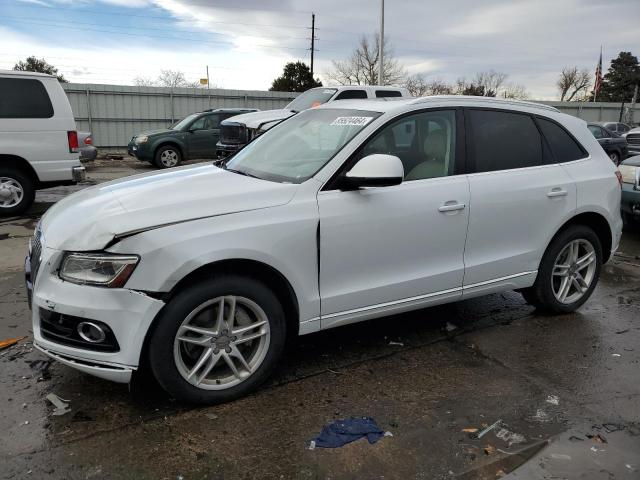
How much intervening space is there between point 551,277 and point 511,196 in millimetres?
899

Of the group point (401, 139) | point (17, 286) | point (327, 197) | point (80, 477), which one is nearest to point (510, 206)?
point (401, 139)

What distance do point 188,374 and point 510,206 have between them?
2511 millimetres

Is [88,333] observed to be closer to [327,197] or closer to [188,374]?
[188,374]

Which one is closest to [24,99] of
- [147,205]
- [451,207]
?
[147,205]

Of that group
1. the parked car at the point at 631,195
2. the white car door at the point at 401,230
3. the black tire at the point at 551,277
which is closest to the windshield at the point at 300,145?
the white car door at the point at 401,230

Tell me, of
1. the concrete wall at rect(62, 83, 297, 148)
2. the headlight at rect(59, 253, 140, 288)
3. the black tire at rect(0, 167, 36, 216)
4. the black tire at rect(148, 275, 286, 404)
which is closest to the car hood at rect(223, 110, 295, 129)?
the black tire at rect(0, 167, 36, 216)

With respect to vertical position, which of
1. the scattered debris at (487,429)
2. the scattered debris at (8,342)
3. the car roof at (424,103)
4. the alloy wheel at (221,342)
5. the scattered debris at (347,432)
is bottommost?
the scattered debris at (347,432)

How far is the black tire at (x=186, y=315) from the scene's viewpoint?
2.81m

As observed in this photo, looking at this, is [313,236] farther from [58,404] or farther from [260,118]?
[260,118]

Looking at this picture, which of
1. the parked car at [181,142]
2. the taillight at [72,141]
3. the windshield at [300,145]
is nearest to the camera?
the windshield at [300,145]

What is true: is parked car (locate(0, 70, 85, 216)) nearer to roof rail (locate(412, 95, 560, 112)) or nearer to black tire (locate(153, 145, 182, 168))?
roof rail (locate(412, 95, 560, 112))

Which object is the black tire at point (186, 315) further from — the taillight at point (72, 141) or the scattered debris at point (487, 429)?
the taillight at point (72, 141)

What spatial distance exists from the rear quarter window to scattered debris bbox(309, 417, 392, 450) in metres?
7.22

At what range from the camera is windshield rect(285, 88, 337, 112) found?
11.7 metres
